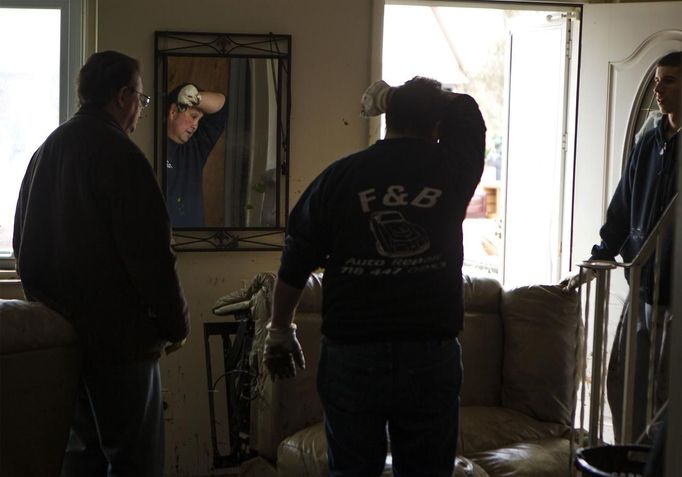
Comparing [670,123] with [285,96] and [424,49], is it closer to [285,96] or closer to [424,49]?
[285,96]

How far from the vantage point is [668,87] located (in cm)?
309

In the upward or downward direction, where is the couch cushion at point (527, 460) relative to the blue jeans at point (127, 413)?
downward

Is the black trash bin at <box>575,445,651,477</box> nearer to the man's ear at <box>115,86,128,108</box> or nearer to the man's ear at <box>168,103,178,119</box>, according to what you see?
the man's ear at <box>115,86,128,108</box>

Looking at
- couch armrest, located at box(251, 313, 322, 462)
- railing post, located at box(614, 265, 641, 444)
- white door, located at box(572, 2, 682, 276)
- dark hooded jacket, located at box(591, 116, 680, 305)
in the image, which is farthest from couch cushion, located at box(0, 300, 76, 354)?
white door, located at box(572, 2, 682, 276)

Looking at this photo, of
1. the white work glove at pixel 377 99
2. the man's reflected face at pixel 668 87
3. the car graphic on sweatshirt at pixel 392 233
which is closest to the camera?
the car graphic on sweatshirt at pixel 392 233

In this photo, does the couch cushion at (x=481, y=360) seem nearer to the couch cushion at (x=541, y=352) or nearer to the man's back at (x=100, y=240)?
the couch cushion at (x=541, y=352)

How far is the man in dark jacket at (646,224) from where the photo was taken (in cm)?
287

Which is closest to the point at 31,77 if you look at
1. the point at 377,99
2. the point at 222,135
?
the point at 222,135

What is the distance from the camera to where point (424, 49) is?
29.9 ft

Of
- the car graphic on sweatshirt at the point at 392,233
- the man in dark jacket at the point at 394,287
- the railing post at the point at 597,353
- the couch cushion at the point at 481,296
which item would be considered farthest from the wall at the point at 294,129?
the car graphic on sweatshirt at the point at 392,233

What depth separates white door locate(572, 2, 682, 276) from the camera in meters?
3.91

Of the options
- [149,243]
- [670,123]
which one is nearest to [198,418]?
[149,243]

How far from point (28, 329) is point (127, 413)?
0.36 metres

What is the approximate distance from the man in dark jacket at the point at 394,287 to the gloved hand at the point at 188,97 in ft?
6.03
